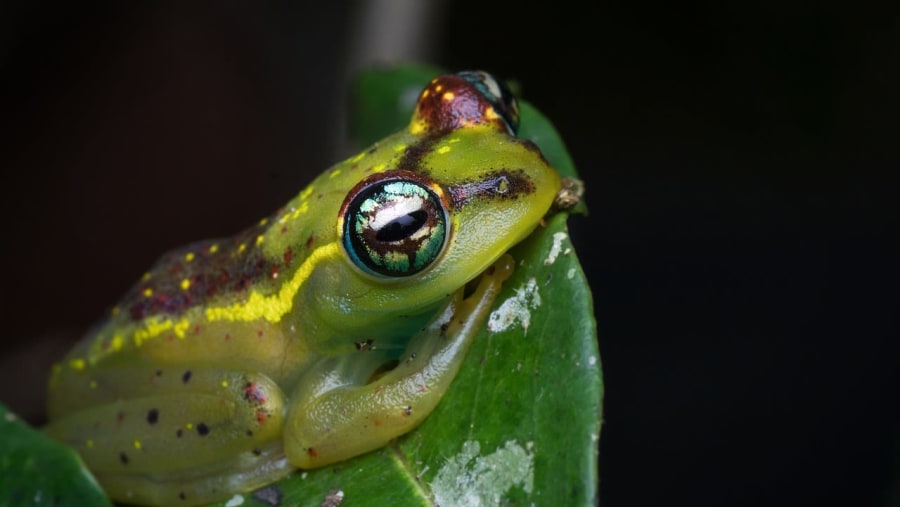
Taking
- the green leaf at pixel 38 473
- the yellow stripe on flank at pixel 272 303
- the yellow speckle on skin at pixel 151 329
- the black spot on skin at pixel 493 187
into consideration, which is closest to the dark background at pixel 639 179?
the yellow speckle on skin at pixel 151 329

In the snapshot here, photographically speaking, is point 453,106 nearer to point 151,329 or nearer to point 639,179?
point 151,329

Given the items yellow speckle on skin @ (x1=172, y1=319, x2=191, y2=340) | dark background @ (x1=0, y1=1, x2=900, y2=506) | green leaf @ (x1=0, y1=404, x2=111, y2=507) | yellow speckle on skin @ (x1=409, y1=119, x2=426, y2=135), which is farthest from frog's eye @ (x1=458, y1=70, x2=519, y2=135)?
dark background @ (x1=0, y1=1, x2=900, y2=506)

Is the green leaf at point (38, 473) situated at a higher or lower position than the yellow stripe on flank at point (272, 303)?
lower

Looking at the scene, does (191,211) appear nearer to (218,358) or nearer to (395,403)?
(218,358)

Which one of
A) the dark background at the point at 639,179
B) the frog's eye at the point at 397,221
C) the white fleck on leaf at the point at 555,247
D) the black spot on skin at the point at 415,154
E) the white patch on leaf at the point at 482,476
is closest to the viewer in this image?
the white patch on leaf at the point at 482,476

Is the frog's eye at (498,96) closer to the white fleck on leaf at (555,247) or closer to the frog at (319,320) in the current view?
the frog at (319,320)

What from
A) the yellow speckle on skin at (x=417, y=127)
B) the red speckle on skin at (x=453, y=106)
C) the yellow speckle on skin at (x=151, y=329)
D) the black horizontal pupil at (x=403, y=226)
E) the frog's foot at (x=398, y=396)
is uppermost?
the red speckle on skin at (x=453, y=106)

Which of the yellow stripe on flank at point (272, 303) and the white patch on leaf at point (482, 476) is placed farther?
the yellow stripe on flank at point (272, 303)
